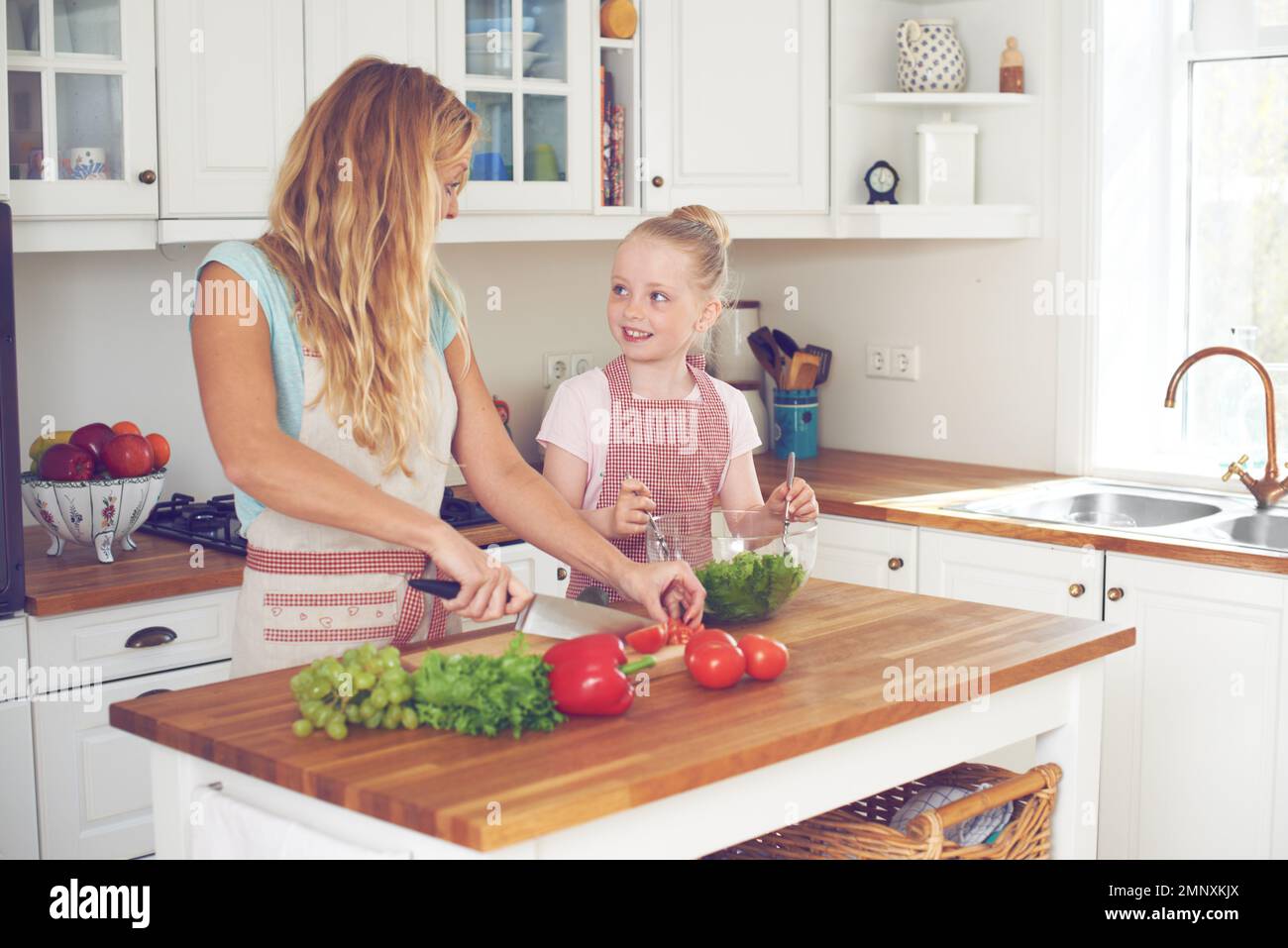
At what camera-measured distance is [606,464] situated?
249 centimetres

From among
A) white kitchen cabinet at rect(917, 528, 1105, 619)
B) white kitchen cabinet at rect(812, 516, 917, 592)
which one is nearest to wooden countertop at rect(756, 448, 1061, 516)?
white kitchen cabinet at rect(812, 516, 917, 592)

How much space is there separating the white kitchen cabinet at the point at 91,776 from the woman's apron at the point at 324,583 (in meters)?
0.51

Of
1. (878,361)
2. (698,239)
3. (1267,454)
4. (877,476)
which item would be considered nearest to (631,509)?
(698,239)

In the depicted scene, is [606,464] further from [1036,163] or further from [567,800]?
[1036,163]

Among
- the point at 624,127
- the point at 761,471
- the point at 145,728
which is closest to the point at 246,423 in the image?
the point at 145,728

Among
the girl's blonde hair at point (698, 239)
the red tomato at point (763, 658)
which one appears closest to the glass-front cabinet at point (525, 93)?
the girl's blonde hair at point (698, 239)

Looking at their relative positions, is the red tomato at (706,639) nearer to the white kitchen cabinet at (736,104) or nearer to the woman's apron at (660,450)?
the woman's apron at (660,450)

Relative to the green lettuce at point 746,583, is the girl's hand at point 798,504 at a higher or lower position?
higher

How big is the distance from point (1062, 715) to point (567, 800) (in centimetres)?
89

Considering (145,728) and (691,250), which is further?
(691,250)

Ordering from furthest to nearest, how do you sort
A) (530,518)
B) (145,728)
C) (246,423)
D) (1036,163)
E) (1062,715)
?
(1036,163), (530,518), (1062,715), (246,423), (145,728)

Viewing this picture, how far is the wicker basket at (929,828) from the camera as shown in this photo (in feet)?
5.82

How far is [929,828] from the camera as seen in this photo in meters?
1.76
